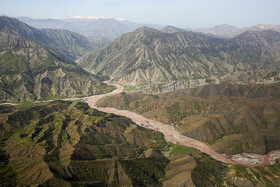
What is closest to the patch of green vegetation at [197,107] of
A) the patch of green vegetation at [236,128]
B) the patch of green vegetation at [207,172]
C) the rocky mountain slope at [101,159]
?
the patch of green vegetation at [236,128]

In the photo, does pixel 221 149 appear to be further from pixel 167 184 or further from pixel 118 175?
pixel 118 175

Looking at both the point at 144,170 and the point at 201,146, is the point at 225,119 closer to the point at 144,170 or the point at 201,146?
the point at 201,146

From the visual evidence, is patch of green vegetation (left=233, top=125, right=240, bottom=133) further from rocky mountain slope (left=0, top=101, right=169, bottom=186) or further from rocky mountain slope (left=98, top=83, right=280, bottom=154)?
rocky mountain slope (left=0, top=101, right=169, bottom=186)

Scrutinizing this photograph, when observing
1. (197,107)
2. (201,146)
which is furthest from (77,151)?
(197,107)

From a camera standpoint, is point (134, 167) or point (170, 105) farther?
point (170, 105)

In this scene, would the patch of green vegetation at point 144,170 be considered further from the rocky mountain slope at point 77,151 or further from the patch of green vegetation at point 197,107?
the patch of green vegetation at point 197,107

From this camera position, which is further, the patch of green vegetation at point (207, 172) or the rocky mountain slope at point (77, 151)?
the patch of green vegetation at point (207, 172)

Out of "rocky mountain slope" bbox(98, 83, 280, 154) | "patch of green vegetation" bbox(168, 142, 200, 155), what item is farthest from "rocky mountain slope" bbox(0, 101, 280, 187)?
"rocky mountain slope" bbox(98, 83, 280, 154)

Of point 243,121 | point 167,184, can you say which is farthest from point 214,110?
point 167,184
